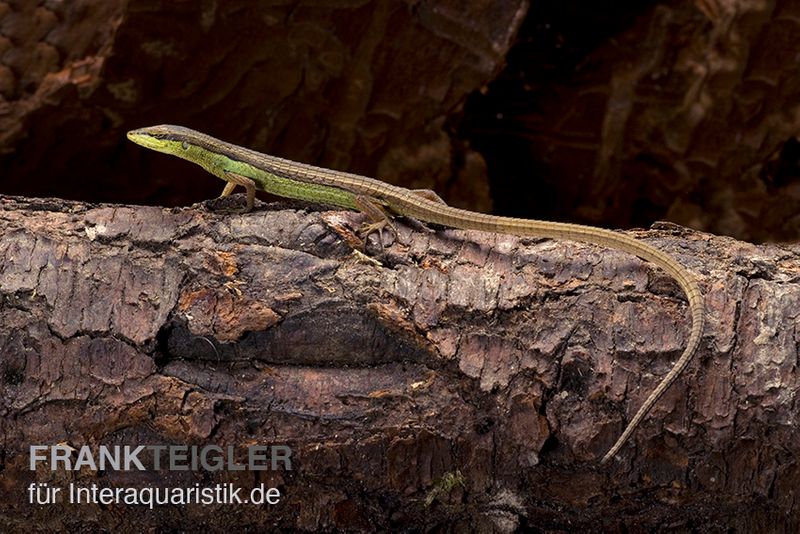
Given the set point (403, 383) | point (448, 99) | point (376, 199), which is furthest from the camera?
point (448, 99)

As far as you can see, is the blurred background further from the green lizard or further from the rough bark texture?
the rough bark texture

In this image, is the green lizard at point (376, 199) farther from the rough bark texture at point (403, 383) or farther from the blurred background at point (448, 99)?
the blurred background at point (448, 99)

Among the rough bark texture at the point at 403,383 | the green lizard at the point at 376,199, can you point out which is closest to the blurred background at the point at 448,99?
the green lizard at the point at 376,199

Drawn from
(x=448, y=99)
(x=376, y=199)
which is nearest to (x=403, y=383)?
(x=376, y=199)

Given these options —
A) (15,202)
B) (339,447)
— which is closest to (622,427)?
(339,447)

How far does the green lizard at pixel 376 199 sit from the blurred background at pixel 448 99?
0.71 meters

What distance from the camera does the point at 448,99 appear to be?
4.64 metres

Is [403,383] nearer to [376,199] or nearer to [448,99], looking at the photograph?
[376,199]

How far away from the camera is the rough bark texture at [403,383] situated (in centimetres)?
259

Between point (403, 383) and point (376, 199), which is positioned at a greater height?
point (376, 199)

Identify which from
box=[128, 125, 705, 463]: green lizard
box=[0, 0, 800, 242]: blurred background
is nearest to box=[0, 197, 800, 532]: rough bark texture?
box=[128, 125, 705, 463]: green lizard

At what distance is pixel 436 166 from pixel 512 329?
7.52 ft

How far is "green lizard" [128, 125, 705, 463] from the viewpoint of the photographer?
104 inches

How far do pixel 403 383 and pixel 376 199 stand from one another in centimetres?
95
